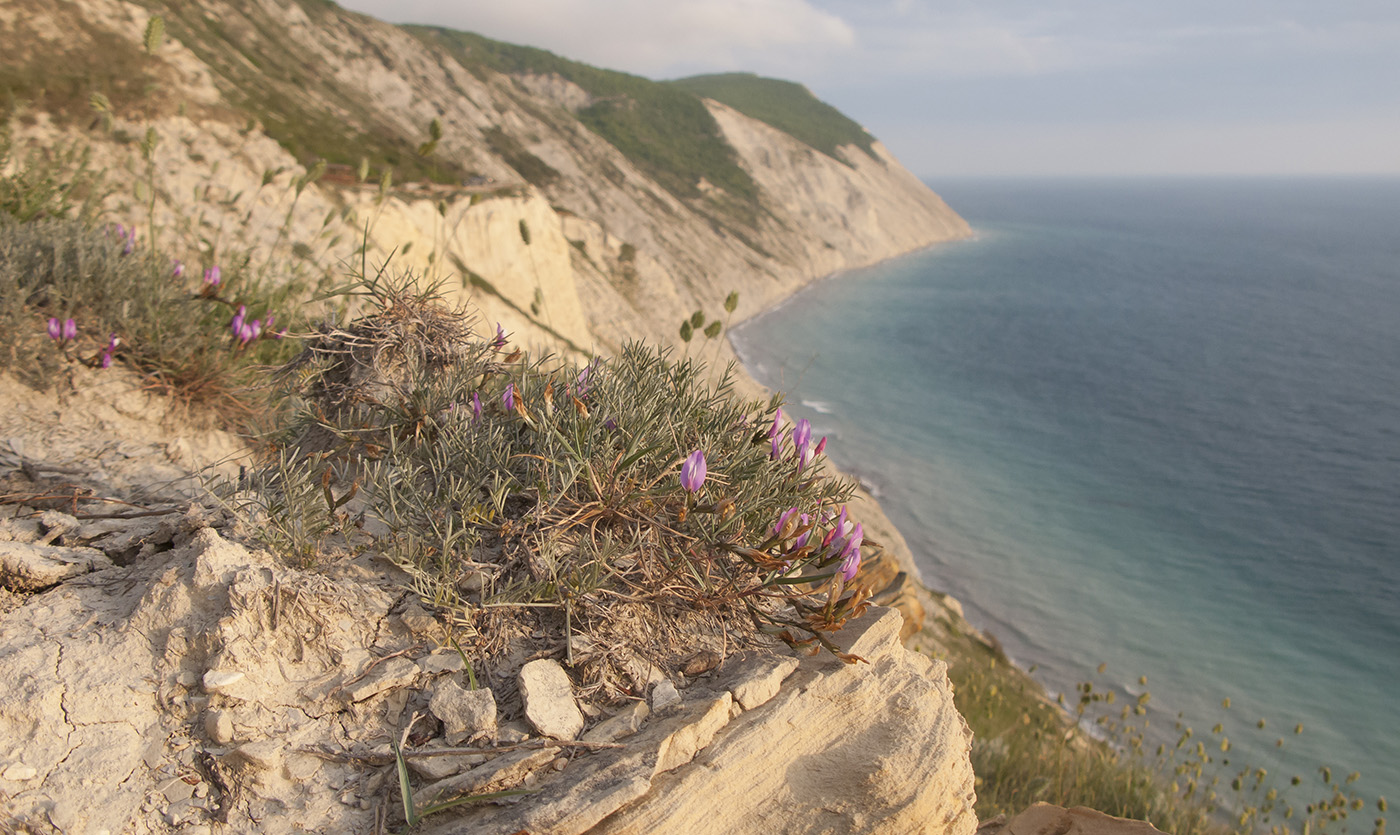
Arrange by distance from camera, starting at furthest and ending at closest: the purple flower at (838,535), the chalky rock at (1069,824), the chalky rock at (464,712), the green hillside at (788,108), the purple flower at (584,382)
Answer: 1. the green hillside at (788,108)
2. the chalky rock at (1069,824)
3. the purple flower at (584,382)
4. the purple flower at (838,535)
5. the chalky rock at (464,712)

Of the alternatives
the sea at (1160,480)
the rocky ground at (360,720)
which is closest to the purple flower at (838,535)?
the rocky ground at (360,720)

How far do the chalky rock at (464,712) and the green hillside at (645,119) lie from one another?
68918 millimetres

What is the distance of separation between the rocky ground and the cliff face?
137 cm

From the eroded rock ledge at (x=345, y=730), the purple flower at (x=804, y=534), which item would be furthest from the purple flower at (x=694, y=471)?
the eroded rock ledge at (x=345, y=730)

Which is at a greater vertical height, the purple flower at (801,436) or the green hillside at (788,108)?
the green hillside at (788,108)

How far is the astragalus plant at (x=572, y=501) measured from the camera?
2.76 m

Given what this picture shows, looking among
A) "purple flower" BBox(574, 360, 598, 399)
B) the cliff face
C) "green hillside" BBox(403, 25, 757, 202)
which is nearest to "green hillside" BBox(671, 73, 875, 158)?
"green hillside" BBox(403, 25, 757, 202)

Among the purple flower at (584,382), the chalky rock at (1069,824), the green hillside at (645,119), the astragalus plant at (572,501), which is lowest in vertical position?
the chalky rock at (1069,824)

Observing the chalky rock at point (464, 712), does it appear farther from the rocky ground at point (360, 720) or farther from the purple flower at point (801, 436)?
the purple flower at point (801, 436)

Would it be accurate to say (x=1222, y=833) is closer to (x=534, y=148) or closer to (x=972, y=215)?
(x=534, y=148)

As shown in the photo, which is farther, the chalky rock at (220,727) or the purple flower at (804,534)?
the purple flower at (804,534)

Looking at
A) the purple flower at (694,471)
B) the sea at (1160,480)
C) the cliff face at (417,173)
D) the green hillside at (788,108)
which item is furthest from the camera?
the green hillside at (788,108)

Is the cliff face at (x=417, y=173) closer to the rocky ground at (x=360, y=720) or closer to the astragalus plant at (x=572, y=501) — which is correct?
the astragalus plant at (x=572, y=501)

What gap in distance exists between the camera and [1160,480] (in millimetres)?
Result: 28469
